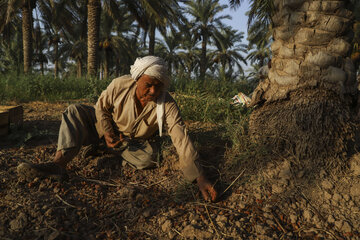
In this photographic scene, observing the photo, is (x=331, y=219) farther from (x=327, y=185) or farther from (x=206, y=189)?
(x=206, y=189)

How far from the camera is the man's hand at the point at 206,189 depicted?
2012mm

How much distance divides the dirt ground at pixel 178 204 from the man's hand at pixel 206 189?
7cm

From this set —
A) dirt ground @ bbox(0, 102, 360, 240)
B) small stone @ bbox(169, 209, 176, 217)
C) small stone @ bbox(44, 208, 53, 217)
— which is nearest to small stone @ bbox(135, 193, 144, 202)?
dirt ground @ bbox(0, 102, 360, 240)

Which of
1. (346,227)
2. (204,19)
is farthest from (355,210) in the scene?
(204,19)

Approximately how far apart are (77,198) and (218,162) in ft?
4.14

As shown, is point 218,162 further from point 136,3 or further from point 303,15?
point 136,3

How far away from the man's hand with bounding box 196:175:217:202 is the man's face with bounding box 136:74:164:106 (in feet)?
2.63

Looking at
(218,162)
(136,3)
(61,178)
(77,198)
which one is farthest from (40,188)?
(136,3)

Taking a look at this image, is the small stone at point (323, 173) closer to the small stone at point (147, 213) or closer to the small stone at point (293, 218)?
the small stone at point (293, 218)

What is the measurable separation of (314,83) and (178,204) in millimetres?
1498

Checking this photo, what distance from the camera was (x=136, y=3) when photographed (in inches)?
502

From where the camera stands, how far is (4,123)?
2992 mm

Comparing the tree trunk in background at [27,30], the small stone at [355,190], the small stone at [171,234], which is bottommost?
the small stone at [171,234]

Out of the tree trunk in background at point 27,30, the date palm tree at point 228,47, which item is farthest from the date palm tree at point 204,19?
the tree trunk in background at point 27,30
